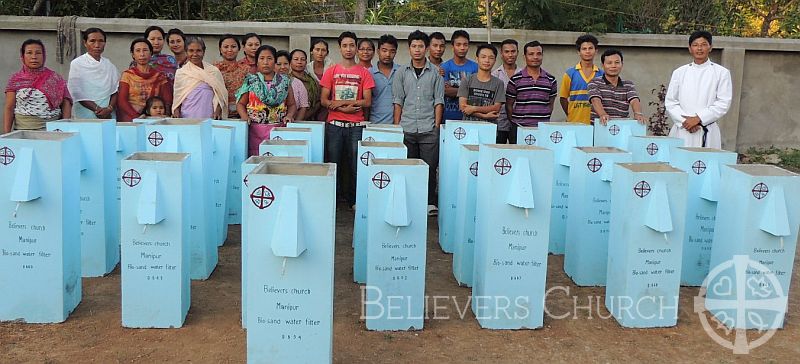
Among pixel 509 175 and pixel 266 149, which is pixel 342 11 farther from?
pixel 509 175

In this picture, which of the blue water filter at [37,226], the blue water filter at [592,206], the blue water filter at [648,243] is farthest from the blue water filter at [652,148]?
the blue water filter at [37,226]

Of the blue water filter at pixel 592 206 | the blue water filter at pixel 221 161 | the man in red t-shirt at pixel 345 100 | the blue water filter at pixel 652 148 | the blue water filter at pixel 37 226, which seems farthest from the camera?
the man in red t-shirt at pixel 345 100

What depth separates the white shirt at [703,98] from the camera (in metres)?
6.27

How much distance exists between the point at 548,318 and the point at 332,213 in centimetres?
172

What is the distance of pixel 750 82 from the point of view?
9.97m

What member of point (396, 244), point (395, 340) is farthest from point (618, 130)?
point (395, 340)

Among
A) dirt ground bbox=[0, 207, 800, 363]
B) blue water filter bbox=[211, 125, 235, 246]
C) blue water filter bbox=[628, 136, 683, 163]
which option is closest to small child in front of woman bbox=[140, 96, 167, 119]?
blue water filter bbox=[211, 125, 235, 246]

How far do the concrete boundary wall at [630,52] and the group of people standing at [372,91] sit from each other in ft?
6.67

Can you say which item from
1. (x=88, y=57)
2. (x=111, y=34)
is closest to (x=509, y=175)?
(x=88, y=57)

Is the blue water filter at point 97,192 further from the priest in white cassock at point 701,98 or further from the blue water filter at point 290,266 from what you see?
the priest in white cassock at point 701,98

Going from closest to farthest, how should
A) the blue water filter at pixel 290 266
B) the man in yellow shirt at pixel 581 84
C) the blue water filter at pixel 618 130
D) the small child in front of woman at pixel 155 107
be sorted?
the blue water filter at pixel 290 266 < the blue water filter at pixel 618 130 < the small child in front of woman at pixel 155 107 < the man in yellow shirt at pixel 581 84

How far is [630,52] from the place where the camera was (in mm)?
9570

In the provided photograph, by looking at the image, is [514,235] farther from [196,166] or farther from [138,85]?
[138,85]

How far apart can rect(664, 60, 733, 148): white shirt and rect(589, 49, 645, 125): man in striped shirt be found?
1.21ft
